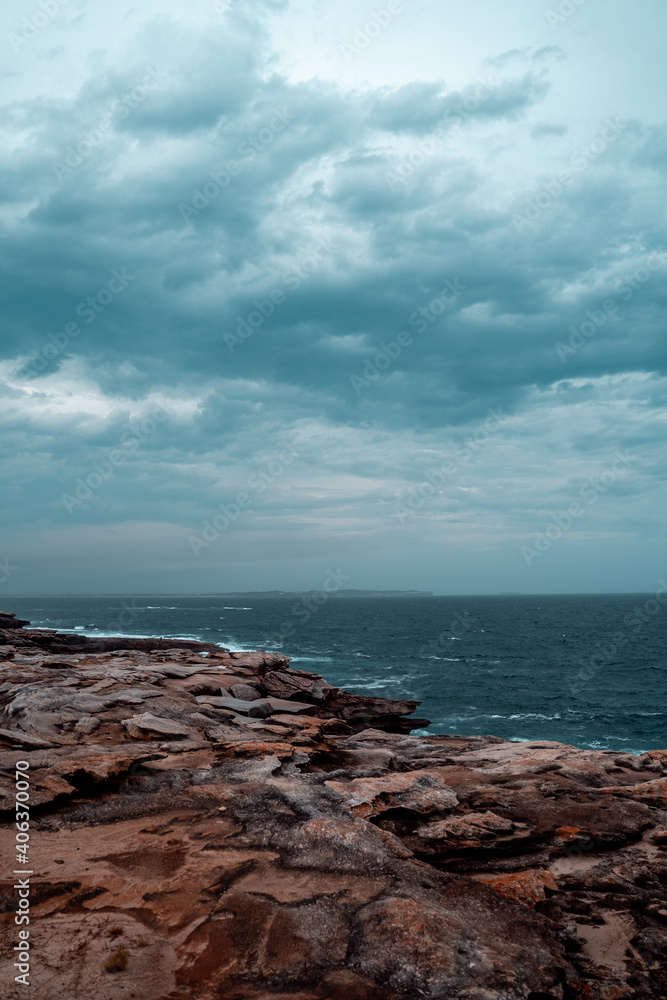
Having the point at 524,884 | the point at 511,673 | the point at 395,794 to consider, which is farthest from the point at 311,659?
the point at 524,884

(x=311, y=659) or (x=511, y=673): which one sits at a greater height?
(x=511, y=673)

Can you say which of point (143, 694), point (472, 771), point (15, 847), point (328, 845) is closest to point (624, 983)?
point (328, 845)

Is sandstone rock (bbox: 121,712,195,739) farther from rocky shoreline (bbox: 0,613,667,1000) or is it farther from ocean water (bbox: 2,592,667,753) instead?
ocean water (bbox: 2,592,667,753)

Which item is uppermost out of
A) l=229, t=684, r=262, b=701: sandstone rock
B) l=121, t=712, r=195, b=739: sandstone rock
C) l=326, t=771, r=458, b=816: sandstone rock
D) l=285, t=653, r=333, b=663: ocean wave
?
l=326, t=771, r=458, b=816: sandstone rock

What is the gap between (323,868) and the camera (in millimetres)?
9062

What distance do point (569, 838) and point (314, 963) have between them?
254 inches

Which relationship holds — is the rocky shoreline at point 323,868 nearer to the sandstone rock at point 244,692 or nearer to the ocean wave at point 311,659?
the sandstone rock at point 244,692

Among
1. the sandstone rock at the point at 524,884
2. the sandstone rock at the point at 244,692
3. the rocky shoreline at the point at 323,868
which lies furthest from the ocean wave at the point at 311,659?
the sandstone rock at the point at 524,884

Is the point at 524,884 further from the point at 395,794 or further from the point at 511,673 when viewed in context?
the point at 511,673

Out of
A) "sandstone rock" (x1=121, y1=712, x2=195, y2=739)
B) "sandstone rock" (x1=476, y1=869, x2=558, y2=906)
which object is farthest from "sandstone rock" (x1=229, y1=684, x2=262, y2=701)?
"sandstone rock" (x1=476, y1=869, x2=558, y2=906)

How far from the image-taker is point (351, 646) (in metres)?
88.2

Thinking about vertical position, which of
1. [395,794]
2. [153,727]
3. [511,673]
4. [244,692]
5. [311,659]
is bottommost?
[311,659]

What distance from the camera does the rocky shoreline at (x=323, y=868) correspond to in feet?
22.3

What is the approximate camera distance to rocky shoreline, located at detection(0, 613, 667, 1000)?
6785 mm
